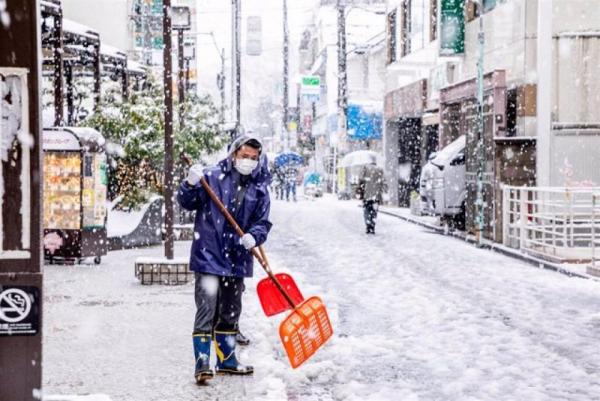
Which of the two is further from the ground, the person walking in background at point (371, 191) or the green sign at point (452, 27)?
the green sign at point (452, 27)

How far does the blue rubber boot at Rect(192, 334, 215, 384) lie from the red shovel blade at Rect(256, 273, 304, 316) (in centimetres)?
64

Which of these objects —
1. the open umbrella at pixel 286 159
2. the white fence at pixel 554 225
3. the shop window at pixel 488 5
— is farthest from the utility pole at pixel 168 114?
the open umbrella at pixel 286 159

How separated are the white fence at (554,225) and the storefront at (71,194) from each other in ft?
26.6

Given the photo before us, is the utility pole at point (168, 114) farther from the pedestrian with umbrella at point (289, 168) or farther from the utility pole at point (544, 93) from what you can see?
the pedestrian with umbrella at point (289, 168)

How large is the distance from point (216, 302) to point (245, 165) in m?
1.08

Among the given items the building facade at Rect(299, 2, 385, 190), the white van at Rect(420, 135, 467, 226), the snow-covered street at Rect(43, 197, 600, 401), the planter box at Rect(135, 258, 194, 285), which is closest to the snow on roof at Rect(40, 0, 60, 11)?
the snow-covered street at Rect(43, 197, 600, 401)

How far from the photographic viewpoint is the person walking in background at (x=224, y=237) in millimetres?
6969

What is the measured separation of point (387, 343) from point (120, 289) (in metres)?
4.52

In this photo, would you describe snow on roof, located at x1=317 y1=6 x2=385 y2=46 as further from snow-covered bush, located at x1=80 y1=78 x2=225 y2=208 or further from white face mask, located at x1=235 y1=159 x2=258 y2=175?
white face mask, located at x1=235 y1=159 x2=258 y2=175

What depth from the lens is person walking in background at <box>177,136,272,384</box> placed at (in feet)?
22.9

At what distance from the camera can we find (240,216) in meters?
7.17

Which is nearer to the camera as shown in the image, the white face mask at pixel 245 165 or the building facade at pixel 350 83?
the white face mask at pixel 245 165

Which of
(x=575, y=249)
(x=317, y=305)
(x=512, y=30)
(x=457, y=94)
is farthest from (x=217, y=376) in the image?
(x=457, y=94)

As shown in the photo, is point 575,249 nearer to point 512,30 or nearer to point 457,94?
point 512,30
